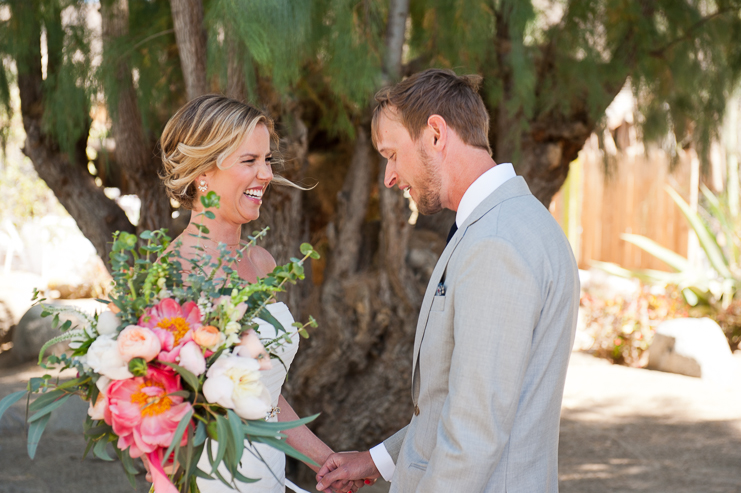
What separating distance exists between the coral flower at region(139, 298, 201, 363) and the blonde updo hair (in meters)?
0.81

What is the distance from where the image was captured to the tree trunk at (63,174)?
3.48 m

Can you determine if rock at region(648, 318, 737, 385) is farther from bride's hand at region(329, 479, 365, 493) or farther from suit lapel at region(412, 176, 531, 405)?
suit lapel at region(412, 176, 531, 405)

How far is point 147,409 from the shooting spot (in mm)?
1199

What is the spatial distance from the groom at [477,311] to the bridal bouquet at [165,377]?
1.06 feet

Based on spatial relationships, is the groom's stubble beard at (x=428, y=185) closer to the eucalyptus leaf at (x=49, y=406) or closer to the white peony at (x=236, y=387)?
the white peony at (x=236, y=387)

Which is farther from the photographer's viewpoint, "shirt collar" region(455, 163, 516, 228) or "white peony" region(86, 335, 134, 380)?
"shirt collar" region(455, 163, 516, 228)

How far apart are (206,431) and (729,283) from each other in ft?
23.7

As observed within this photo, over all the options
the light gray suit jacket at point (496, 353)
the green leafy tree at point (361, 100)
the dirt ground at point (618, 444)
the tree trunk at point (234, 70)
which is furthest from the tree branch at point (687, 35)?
the light gray suit jacket at point (496, 353)

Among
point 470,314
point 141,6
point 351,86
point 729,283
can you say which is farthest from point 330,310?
point 729,283

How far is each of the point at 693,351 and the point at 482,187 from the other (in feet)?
17.7

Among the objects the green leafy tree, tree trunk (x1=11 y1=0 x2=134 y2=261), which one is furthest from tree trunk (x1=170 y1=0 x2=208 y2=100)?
tree trunk (x1=11 y1=0 x2=134 y2=261)

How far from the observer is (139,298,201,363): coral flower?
121 centimetres

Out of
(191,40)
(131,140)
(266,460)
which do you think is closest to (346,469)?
(266,460)

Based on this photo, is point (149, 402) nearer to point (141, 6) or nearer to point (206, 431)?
point (206, 431)
